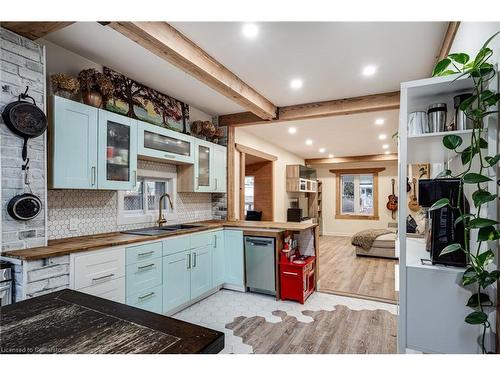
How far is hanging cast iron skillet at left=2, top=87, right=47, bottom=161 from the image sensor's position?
1894mm

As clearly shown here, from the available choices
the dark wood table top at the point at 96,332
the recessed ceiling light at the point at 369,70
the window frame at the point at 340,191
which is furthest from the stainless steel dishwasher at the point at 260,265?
the window frame at the point at 340,191

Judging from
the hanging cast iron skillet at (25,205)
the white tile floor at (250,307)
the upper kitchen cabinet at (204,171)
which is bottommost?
the white tile floor at (250,307)

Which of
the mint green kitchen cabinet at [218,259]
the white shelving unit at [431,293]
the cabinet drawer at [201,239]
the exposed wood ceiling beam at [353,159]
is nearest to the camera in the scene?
the white shelving unit at [431,293]

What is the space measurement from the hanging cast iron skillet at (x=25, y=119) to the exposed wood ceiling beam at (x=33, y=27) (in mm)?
402

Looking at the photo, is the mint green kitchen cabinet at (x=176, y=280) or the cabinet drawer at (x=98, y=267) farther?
the mint green kitchen cabinet at (x=176, y=280)

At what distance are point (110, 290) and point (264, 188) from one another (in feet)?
15.0

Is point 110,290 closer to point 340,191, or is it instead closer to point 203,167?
point 203,167

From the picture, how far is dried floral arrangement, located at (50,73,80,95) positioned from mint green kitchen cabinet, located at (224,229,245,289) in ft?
7.54

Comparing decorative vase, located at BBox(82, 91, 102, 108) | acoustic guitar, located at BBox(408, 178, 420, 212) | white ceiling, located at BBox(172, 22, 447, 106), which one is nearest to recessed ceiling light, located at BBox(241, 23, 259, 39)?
white ceiling, located at BBox(172, 22, 447, 106)

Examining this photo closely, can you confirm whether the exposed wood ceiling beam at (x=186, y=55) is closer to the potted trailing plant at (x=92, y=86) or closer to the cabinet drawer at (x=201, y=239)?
the potted trailing plant at (x=92, y=86)

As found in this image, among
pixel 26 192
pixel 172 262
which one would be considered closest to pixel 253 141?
pixel 172 262

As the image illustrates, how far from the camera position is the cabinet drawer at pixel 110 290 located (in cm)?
218

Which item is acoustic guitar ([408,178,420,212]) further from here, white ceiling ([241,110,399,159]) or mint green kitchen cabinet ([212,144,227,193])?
mint green kitchen cabinet ([212,144,227,193])

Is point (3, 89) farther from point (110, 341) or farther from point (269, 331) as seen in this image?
point (269, 331)
